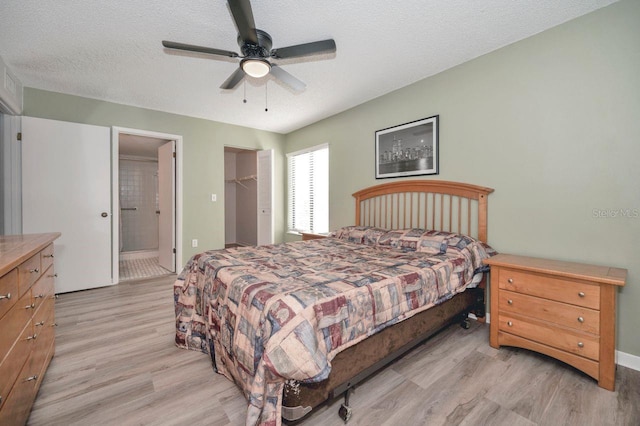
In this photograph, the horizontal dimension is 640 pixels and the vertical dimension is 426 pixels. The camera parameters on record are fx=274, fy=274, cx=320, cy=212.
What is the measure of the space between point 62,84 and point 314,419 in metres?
4.25

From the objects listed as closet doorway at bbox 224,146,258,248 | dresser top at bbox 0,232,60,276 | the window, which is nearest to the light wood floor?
dresser top at bbox 0,232,60,276

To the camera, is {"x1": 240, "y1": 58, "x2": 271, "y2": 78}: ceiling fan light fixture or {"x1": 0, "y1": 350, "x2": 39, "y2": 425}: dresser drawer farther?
{"x1": 240, "y1": 58, "x2": 271, "y2": 78}: ceiling fan light fixture

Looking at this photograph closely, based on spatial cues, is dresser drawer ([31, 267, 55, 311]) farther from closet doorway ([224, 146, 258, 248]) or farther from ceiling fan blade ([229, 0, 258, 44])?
closet doorway ([224, 146, 258, 248])

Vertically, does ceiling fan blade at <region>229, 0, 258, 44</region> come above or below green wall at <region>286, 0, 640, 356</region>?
above

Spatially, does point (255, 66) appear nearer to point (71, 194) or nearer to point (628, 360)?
point (71, 194)

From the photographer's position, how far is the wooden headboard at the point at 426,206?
2605mm

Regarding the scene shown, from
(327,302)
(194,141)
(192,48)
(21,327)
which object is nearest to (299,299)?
(327,302)

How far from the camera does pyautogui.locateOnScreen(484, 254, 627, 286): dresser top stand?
5.29 ft

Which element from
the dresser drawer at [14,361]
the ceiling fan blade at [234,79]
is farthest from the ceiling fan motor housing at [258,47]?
the dresser drawer at [14,361]

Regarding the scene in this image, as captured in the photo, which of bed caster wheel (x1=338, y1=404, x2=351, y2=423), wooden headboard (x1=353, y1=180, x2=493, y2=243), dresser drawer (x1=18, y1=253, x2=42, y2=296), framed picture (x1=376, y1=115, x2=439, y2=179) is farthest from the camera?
framed picture (x1=376, y1=115, x2=439, y2=179)

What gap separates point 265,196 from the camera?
465 cm

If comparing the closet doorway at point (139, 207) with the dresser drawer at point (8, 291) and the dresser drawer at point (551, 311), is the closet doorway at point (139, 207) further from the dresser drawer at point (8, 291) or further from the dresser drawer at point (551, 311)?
the dresser drawer at point (551, 311)

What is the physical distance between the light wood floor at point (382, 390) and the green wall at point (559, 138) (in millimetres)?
690

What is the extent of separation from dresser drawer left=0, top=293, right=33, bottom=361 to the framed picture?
126 inches
